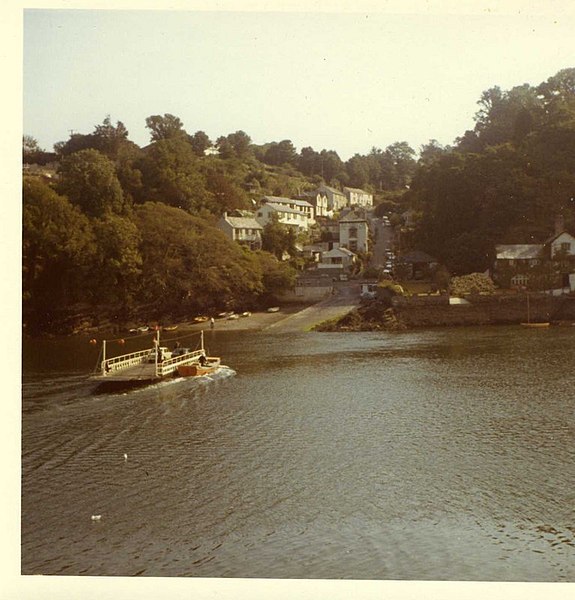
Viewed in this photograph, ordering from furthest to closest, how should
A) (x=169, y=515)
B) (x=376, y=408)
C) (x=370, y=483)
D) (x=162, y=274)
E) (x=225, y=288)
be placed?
(x=225, y=288) → (x=162, y=274) → (x=376, y=408) → (x=370, y=483) → (x=169, y=515)

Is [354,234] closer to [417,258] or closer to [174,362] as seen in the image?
[417,258]

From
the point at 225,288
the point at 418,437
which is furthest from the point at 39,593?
the point at 225,288

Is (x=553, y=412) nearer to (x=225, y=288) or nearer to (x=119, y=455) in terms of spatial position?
(x=119, y=455)

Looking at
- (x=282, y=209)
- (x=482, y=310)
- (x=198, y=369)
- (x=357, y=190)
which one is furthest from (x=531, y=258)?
(x=198, y=369)

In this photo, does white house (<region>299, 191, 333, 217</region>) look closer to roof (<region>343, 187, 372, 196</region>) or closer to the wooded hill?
the wooded hill

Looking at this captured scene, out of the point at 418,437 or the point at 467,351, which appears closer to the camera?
the point at 418,437

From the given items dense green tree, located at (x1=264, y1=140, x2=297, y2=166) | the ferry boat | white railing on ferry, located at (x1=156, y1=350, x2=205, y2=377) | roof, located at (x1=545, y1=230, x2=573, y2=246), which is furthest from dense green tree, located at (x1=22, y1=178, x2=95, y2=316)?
roof, located at (x1=545, y1=230, x2=573, y2=246)
